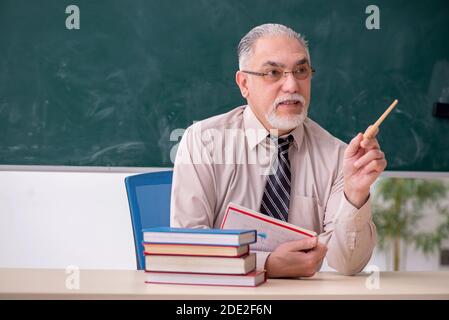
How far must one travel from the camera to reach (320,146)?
260cm

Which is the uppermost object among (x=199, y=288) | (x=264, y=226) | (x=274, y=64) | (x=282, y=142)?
(x=274, y=64)

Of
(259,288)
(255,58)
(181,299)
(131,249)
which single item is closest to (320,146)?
(255,58)

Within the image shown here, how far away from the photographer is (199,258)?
1785 mm

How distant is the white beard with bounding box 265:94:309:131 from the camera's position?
8.07 feet

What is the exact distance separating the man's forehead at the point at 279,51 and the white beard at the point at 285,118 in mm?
134

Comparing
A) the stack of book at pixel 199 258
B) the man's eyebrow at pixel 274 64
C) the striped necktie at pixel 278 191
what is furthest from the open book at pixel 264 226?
the man's eyebrow at pixel 274 64

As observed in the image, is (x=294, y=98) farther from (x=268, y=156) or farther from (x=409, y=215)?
(x=409, y=215)

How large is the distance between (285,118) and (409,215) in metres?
2.20

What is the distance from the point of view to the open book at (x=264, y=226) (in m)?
1.94

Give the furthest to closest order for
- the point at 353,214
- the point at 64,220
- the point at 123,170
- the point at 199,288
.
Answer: the point at 64,220, the point at 123,170, the point at 353,214, the point at 199,288

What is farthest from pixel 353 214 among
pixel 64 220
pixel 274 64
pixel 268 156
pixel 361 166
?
pixel 64 220

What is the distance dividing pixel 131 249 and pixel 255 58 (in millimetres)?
1908

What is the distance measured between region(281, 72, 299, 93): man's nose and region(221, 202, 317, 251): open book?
671 millimetres

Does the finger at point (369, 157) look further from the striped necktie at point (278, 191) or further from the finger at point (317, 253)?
the striped necktie at point (278, 191)
